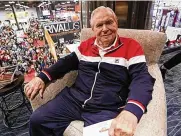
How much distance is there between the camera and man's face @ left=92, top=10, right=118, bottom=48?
4.03ft

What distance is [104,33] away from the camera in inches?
48.6

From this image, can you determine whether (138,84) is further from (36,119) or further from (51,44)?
(51,44)

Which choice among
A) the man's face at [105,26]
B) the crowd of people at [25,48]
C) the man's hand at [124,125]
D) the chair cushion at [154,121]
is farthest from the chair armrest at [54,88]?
the crowd of people at [25,48]

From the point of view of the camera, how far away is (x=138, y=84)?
1.00m

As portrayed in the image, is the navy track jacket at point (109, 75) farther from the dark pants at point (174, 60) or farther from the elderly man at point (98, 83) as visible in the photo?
the dark pants at point (174, 60)

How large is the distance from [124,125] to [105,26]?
2.40 feet

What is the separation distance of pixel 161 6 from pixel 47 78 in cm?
237

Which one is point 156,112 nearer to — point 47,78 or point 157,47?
point 157,47

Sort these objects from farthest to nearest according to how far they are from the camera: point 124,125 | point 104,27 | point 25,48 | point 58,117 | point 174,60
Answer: point 174,60
point 25,48
point 104,27
point 58,117
point 124,125

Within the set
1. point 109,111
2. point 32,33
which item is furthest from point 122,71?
point 32,33

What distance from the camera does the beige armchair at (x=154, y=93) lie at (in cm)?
84

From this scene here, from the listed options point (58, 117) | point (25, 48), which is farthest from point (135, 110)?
point (25, 48)

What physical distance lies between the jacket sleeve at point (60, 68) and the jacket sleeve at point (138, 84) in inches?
17.7

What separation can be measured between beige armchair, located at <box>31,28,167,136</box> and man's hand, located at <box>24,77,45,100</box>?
0.06 m
